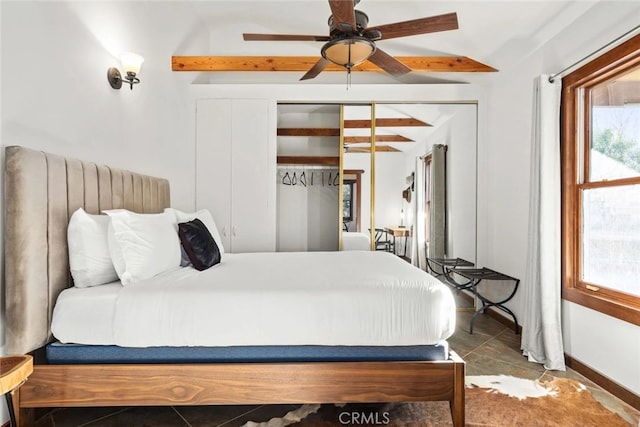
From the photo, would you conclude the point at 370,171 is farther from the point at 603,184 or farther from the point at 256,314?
the point at 256,314

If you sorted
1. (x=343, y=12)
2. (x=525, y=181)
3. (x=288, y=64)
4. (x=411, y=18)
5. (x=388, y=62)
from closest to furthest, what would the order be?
(x=343, y=12) < (x=388, y=62) < (x=525, y=181) < (x=411, y=18) < (x=288, y=64)

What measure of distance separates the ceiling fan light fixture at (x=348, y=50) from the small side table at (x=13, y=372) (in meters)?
2.17

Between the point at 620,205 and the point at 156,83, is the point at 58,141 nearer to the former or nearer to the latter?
the point at 156,83

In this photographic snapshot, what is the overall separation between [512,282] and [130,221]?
3.35 meters

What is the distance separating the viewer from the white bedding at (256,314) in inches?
64.0

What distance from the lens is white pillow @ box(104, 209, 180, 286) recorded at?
1.79 meters

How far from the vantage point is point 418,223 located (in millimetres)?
3967

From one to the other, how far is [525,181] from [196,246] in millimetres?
2889

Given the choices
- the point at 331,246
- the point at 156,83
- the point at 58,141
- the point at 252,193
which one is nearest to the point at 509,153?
the point at 331,246

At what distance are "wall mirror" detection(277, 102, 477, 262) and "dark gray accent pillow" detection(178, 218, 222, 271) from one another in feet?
5.82

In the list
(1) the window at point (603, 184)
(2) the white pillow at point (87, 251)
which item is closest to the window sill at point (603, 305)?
(1) the window at point (603, 184)

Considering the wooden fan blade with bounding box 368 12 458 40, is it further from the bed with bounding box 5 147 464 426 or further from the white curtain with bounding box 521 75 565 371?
the bed with bounding box 5 147 464 426

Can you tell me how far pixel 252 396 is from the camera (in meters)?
1.66

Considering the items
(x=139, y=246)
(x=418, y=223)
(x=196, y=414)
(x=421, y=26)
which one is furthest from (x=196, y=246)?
(x=418, y=223)
